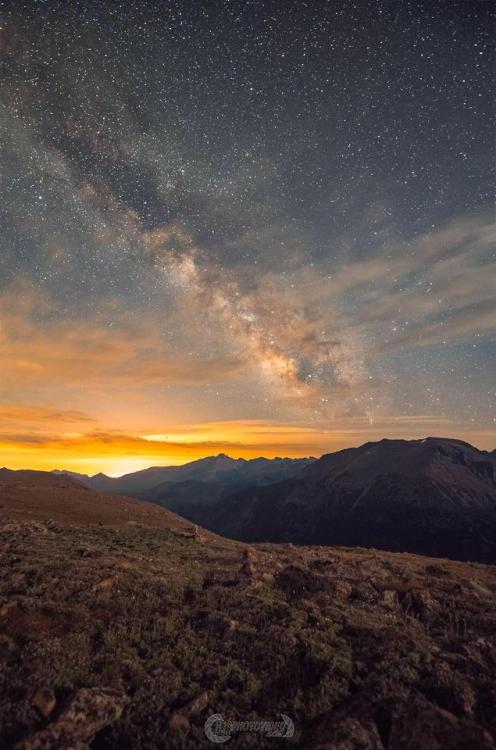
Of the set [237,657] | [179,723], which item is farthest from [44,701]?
[237,657]

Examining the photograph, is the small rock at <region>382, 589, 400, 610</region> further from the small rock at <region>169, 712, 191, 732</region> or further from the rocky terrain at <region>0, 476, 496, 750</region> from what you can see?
the small rock at <region>169, 712, 191, 732</region>

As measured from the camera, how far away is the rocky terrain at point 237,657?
26.1 ft

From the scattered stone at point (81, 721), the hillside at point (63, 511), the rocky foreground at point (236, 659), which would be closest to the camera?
the scattered stone at point (81, 721)

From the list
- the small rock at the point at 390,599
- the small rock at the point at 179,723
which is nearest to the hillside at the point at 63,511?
the small rock at the point at 390,599

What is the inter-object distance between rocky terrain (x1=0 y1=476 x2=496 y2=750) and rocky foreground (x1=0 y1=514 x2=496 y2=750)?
0.04m

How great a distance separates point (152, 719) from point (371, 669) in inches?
224

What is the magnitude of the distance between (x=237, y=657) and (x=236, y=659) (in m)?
0.19

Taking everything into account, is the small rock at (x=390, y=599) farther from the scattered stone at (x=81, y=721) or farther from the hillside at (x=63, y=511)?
the hillside at (x=63, y=511)

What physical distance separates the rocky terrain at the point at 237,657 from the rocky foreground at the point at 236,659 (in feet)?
0.14

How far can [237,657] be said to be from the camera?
10930 millimetres

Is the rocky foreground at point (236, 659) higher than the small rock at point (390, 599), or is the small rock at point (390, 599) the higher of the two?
the rocky foreground at point (236, 659)

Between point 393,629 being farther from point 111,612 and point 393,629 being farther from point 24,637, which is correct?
point 24,637

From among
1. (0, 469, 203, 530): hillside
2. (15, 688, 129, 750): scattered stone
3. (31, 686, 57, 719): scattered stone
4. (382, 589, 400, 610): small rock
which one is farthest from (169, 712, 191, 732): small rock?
(0, 469, 203, 530): hillside

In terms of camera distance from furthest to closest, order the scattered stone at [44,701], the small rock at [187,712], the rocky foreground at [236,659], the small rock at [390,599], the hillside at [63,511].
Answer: the hillside at [63,511]
the small rock at [390,599]
the scattered stone at [44,701]
the small rock at [187,712]
the rocky foreground at [236,659]
